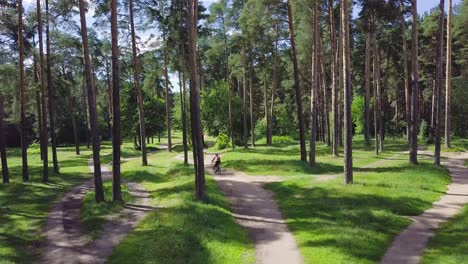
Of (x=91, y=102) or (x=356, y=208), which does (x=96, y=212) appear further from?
(x=356, y=208)

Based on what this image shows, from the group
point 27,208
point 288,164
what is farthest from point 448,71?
point 27,208

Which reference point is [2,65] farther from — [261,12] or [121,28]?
[261,12]

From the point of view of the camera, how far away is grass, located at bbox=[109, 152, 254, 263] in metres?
11.3

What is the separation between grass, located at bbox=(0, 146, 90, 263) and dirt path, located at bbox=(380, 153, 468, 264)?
11.0 metres

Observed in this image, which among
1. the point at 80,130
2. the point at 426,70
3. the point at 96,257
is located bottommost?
the point at 96,257

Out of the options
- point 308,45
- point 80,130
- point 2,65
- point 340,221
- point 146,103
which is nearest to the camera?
point 340,221

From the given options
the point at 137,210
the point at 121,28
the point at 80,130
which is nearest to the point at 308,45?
the point at 121,28

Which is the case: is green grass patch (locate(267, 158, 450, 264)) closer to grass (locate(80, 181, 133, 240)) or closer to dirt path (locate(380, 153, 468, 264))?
dirt path (locate(380, 153, 468, 264))

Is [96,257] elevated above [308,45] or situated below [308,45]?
below

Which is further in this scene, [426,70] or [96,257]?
[426,70]

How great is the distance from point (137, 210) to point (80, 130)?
62.2m

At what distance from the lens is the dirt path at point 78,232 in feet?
41.8

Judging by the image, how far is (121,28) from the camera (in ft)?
102

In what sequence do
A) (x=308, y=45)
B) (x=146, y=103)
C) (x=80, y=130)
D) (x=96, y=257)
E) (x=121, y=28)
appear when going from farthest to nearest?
(x=80, y=130) → (x=146, y=103) → (x=308, y=45) → (x=121, y=28) → (x=96, y=257)
